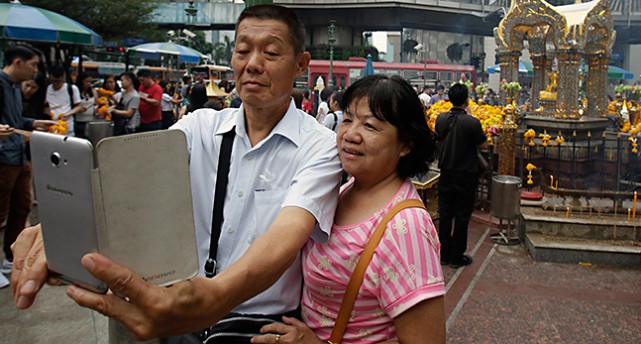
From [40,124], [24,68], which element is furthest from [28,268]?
[24,68]

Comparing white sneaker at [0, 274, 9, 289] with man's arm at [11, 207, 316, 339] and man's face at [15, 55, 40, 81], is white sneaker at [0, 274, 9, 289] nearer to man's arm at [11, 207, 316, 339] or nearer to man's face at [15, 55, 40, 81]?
man's face at [15, 55, 40, 81]

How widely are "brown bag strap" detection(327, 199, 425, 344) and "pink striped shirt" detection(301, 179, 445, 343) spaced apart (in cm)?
1

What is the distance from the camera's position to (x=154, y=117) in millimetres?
8875

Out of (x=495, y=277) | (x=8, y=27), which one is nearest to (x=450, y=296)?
(x=495, y=277)

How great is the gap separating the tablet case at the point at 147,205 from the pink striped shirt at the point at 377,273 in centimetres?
55

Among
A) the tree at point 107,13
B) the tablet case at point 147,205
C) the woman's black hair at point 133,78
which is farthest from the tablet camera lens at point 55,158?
the tree at point 107,13

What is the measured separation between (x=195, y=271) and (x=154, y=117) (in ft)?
27.2

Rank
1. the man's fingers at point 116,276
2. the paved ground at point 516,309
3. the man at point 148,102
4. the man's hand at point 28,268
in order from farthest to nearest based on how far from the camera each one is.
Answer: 1. the man at point 148,102
2. the paved ground at point 516,309
3. the man's hand at point 28,268
4. the man's fingers at point 116,276

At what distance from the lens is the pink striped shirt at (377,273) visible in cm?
146

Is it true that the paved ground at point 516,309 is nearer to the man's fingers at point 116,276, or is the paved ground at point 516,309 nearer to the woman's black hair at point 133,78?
the man's fingers at point 116,276

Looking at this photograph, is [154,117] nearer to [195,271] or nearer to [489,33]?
[195,271]

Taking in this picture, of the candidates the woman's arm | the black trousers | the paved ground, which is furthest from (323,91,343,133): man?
the woman's arm

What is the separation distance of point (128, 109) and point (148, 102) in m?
0.40

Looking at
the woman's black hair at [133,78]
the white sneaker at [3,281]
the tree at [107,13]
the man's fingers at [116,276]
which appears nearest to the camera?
the man's fingers at [116,276]
